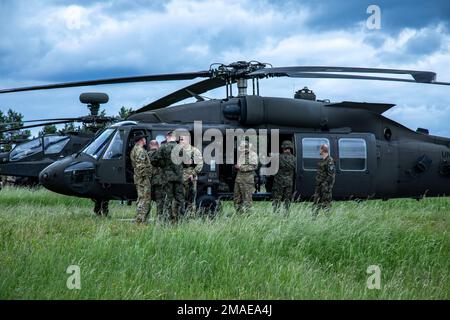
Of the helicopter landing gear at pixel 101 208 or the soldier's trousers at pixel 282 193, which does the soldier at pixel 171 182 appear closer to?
the soldier's trousers at pixel 282 193

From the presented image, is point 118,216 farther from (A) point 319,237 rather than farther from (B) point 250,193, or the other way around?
(A) point 319,237

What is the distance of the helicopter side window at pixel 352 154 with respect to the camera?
1278cm

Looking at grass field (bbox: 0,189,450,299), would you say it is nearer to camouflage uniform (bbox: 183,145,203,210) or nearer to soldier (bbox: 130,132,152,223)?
soldier (bbox: 130,132,152,223)

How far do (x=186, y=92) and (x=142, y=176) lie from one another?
2.44 meters

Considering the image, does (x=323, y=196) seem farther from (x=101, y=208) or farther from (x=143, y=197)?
(x=101, y=208)

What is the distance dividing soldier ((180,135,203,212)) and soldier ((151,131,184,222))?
0.46 metres

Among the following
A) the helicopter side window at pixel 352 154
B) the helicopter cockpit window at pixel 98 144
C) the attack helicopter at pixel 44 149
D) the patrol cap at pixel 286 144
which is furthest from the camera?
the attack helicopter at pixel 44 149

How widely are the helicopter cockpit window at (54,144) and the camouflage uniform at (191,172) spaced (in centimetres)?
920

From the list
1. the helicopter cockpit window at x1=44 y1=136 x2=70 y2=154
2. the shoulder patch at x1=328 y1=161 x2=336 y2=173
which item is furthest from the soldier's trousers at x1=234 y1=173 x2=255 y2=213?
the helicopter cockpit window at x1=44 y1=136 x2=70 y2=154

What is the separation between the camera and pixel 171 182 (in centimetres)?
1048

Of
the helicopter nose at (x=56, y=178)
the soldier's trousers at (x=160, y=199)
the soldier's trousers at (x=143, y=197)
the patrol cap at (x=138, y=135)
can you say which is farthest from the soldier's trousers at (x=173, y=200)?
the helicopter nose at (x=56, y=178)

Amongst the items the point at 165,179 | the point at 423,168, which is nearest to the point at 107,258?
the point at 165,179

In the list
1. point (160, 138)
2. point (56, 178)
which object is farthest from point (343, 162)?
point (56, 178)
